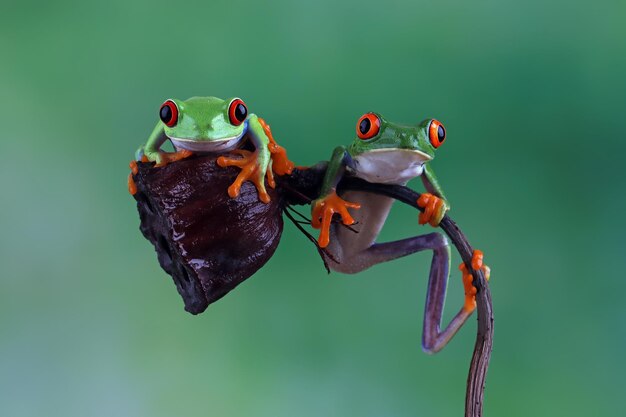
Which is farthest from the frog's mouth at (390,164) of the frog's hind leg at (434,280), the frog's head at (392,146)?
the frog's hind leg at (434,280)

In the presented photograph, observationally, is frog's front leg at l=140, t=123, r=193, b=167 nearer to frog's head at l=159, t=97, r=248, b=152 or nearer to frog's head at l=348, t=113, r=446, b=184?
frog's head at l=159, t=97, r=248, b=152

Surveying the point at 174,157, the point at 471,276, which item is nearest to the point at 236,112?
the point at 174,157

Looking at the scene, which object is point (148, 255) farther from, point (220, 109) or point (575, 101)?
A: point (575, 101)

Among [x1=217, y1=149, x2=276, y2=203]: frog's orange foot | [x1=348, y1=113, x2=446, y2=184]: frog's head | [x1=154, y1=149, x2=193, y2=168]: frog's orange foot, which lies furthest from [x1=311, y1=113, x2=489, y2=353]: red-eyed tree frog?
[x1=154, y1=149, x2=193, y2=168]: frog's orange foot

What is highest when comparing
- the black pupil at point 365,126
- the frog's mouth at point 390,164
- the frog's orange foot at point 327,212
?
the black pupil at point 365,126

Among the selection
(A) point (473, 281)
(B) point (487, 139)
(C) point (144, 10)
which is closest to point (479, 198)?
(B) point (487, 139)

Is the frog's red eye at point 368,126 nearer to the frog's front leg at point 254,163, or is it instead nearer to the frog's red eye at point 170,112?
the frog's front leg at point 254,163

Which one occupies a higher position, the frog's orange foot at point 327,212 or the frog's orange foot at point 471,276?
the frog's orange foot at point 327,212

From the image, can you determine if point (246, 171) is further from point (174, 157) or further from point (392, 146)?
point (392, 146)
